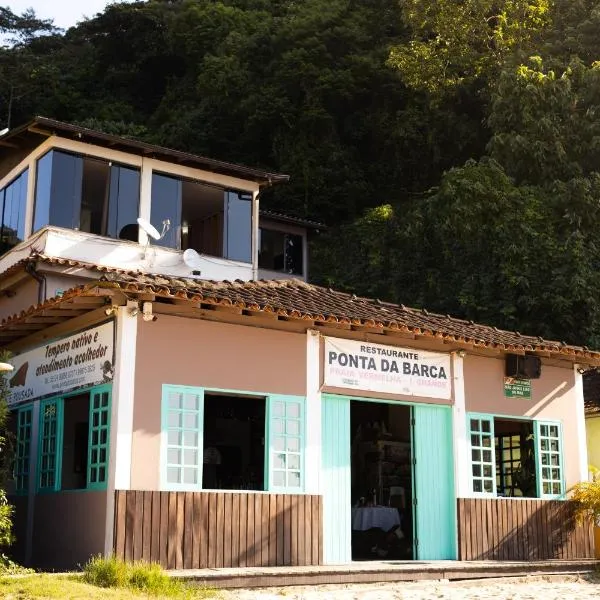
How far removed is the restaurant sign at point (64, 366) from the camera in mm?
10729

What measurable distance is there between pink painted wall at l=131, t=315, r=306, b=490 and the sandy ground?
1.88 m

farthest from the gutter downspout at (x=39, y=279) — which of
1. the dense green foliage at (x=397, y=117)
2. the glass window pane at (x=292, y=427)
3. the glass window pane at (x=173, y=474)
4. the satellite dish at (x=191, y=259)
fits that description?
the dense green foliage at (x=397, y=117)

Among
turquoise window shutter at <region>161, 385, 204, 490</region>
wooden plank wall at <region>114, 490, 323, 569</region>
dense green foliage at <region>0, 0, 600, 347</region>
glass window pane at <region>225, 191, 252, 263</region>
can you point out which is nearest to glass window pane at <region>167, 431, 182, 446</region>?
turquoise window shutter at <region>161, 385, 204, 490</region>

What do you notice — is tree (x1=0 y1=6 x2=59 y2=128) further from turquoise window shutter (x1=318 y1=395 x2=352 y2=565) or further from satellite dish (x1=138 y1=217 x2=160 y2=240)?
turquoise window shutter (x1=318 y1=395 x2=352 y2=565)

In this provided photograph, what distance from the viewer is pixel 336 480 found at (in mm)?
12008

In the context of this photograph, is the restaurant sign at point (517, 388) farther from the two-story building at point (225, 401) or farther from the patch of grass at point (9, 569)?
the patch of grass at point (9, 569)

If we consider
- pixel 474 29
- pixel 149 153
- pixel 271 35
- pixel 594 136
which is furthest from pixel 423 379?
pixel 271 35

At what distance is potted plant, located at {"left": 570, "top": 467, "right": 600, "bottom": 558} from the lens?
1396 cm

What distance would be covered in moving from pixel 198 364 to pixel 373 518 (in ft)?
15.9

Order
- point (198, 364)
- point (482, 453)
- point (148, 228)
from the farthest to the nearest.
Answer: point (148, 228), point (482, 453), point (198, 364)

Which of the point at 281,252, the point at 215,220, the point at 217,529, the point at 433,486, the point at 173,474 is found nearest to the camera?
the point at 173,474

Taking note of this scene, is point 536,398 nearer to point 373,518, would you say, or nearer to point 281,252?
point 373,518

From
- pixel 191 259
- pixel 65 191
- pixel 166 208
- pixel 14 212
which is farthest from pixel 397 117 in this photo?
pixel 65 191

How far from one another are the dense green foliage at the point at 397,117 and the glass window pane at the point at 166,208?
424 inches
